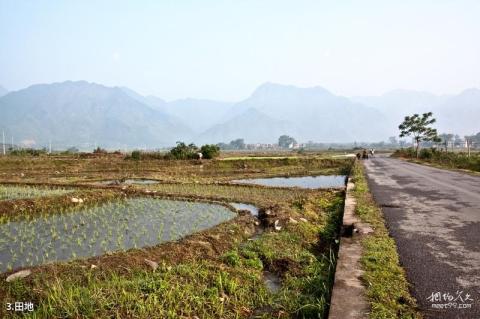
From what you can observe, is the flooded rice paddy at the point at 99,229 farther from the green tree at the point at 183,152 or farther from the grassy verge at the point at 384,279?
the green tree at the point at 183,152

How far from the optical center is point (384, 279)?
5641 mm

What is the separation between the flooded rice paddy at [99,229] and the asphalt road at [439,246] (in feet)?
17.7

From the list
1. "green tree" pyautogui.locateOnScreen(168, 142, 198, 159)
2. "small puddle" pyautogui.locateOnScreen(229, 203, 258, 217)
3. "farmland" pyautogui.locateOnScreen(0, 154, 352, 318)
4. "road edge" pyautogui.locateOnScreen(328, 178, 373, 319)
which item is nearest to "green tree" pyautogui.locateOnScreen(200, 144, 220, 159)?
"green tree" pyautogui.locateOnScreen(168, 142, 198, 159)

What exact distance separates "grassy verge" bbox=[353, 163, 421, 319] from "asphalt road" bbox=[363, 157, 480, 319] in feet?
0.46

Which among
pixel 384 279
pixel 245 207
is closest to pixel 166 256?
pixel 384 279

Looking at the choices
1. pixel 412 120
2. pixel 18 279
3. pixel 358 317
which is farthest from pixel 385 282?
pixel 412 120

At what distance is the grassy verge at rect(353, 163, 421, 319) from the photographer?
4664 millimetres

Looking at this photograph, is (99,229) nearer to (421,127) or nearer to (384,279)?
(384,279)

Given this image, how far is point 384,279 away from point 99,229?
7.85 m

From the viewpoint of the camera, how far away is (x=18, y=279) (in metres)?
6.12

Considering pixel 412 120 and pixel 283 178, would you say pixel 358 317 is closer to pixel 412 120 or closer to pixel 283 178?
pixel 283 178

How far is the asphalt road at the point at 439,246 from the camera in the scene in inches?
194

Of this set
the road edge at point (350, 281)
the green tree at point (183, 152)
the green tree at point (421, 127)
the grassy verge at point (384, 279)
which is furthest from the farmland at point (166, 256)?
the green tree at point (421, 127)

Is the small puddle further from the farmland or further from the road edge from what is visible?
the road edge
